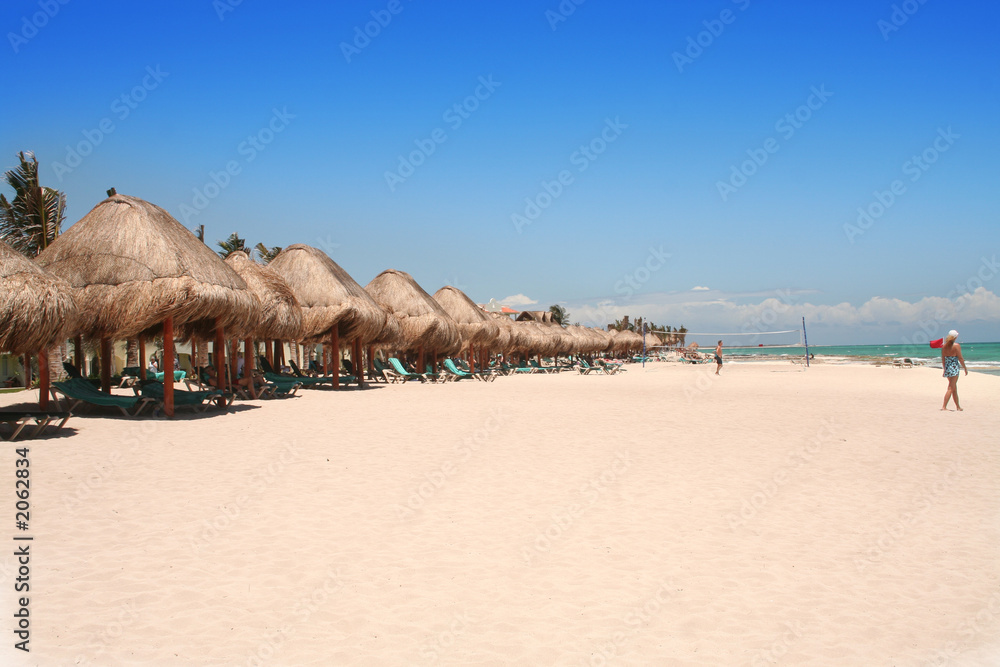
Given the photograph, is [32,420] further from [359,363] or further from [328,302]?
[359,363]

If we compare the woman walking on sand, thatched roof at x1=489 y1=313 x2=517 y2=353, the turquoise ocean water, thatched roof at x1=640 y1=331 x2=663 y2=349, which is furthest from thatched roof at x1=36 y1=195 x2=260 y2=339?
thatched roof at x1=640 y1=331 x2=663 y2=349

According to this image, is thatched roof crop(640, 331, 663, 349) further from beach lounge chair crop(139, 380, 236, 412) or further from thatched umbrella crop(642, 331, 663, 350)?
beach lounge chair crop(139, 380, 236, 412)

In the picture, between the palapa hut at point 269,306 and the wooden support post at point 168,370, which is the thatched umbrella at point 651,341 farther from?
the wooden support post at point 168,370

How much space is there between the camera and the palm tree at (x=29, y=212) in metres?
18.5

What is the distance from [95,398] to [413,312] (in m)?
12.1

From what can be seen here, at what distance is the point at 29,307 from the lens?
773 centimetres

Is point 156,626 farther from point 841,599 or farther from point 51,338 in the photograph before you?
point 51,338

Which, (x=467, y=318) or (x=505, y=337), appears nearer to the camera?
(x=467, y=318)

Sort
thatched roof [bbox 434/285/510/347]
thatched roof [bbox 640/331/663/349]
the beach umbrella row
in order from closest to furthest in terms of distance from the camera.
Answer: the beach umbrella row → thatched roof [bbox 434/285/510/347] → thatched roof [bbox 640/331/663/349]

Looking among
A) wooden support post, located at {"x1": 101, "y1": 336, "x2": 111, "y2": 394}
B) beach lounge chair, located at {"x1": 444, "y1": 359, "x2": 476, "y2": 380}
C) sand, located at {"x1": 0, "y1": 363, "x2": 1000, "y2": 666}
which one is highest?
wooden support post, located at {"x1": 101, "y1": 336, "x2": 111, "y2": 394}

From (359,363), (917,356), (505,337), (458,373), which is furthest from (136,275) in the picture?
(917,356)

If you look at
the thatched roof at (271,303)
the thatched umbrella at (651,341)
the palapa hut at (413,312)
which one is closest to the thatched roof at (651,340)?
the thatched umbrella at (651,341)

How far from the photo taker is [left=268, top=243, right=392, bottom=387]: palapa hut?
1666 cm

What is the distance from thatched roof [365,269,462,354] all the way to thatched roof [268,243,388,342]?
8.21 ft
